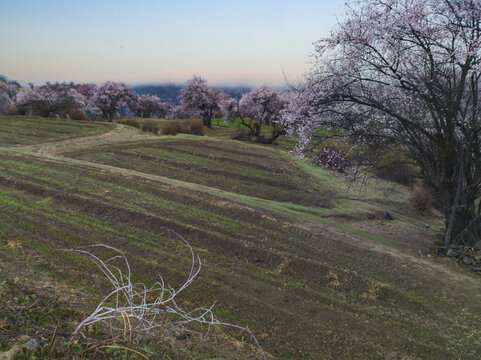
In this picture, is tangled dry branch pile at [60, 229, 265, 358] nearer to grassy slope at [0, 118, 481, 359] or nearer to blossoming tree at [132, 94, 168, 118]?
grassy slope at [0, 118, 481, 359]

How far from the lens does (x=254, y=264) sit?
8555 mm

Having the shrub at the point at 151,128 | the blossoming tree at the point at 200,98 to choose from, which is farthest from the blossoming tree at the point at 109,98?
the shrub at the point at 151,128

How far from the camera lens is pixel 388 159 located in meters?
14.1

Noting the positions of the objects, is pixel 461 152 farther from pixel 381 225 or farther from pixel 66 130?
pixel 66 130

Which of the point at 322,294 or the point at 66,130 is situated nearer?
the point at 322,294

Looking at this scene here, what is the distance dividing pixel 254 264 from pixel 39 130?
2808 cm

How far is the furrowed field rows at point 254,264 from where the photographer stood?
632 cm

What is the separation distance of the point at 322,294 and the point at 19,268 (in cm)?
674

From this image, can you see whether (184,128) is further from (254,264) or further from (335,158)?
(254,264)

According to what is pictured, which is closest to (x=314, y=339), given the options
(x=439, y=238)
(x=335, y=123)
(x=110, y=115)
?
(x=335, y=123)

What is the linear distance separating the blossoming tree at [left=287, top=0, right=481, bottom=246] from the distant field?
22.1 metres

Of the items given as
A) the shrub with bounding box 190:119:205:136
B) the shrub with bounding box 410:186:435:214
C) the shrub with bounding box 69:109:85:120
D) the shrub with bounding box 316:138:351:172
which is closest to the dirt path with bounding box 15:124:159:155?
the shrub with bounding box 190:119:205:136

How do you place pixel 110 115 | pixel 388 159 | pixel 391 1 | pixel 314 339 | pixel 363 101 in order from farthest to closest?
1. pixel 110 115
2. pixel 388 159
3. pixel 363 101
4. pixel 391 1
5. pixel 314 339

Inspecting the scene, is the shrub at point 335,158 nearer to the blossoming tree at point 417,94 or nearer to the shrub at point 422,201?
the blossoming tree at point 417,94
